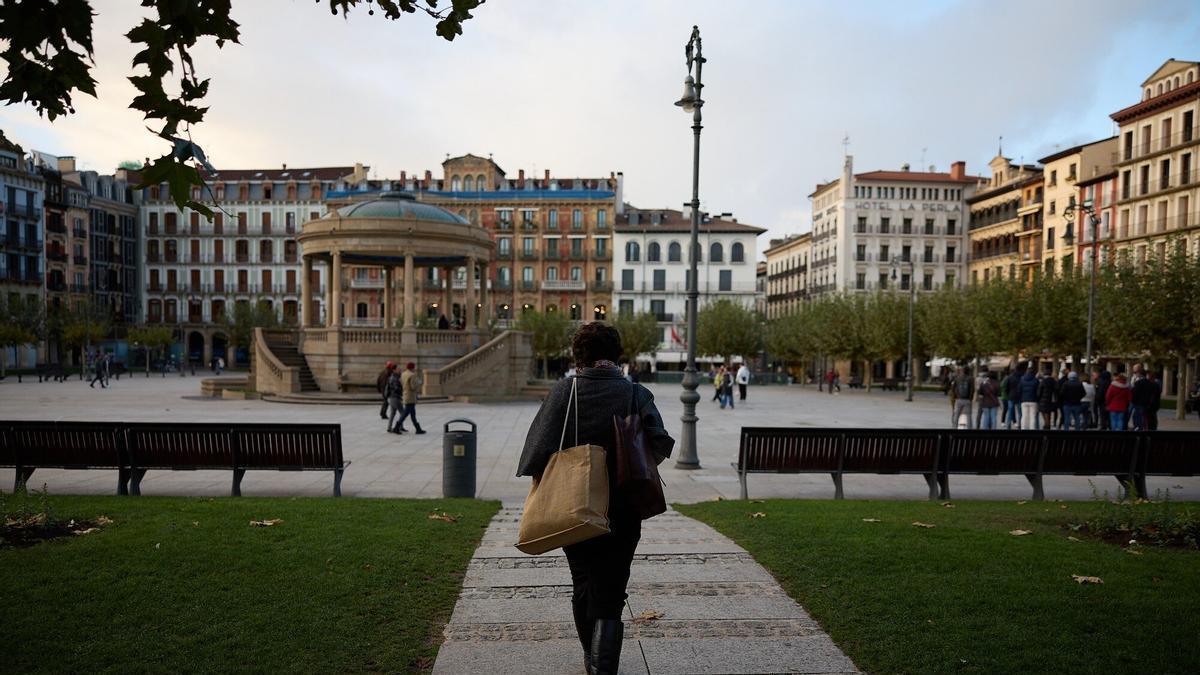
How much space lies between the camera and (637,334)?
198 ft

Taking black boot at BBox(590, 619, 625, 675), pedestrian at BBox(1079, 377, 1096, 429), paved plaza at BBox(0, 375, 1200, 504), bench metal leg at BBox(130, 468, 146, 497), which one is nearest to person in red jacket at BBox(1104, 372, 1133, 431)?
pedestrian at BBox(1079, 377, 1096, 429)

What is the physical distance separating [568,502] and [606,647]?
2.56 ft

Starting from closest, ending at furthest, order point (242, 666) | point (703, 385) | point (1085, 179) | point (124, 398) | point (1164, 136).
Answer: point (242, 666) < point (124, 398) < point (1164, 136) < point (703, 385) < point (1085, 179)

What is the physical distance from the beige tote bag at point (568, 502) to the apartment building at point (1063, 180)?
62.2 metres

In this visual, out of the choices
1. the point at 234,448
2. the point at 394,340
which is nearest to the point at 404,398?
the point at 234,448

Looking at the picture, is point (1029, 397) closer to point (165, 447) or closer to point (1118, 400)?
point (1118, 400)

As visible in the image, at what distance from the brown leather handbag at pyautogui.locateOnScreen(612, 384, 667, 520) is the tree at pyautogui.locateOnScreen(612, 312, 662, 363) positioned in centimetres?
5366

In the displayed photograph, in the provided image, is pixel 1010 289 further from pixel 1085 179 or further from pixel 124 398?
pixel 124 398

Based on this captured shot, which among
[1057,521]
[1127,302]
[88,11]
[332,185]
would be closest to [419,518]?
[88,11]

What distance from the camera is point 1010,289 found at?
41.5 metres

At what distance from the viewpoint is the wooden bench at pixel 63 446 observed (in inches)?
399

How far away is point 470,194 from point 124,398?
154ft

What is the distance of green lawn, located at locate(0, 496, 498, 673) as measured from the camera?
450 centimetres

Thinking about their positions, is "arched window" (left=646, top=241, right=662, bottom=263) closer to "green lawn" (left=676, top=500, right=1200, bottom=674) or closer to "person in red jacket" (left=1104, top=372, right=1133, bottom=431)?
"person in red jacket" (left=1104, top=372, right=1133, bottom=431)
